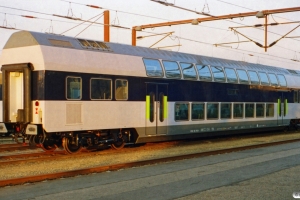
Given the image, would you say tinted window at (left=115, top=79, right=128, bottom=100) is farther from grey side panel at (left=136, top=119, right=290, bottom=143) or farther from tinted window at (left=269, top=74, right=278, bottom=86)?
tinted window at (left=269, top=74, right=278, bottom=86)

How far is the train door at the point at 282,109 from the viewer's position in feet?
80.5

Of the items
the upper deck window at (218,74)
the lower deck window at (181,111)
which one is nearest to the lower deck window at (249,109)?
the upper deck window at (218,74)

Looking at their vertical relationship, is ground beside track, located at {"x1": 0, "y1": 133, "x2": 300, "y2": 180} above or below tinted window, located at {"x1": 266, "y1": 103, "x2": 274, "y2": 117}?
below

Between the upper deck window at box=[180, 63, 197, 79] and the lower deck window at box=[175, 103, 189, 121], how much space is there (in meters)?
1.18

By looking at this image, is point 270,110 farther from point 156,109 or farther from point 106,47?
point 106,47

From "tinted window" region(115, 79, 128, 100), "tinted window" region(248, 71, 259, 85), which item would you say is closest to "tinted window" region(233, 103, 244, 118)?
"tinted window" region(248, 71, 259, 85)

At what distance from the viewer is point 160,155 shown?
14.9 m

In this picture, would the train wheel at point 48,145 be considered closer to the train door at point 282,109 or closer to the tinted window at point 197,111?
the tinted window at point 197,111

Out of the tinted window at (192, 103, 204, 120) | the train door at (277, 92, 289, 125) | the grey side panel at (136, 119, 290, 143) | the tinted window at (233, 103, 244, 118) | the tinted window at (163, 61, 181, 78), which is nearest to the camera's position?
the grey side panel at (136, 119, 290, 143)

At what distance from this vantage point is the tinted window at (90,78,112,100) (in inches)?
563

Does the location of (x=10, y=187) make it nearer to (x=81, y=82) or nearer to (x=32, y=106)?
(x=32, y=106)

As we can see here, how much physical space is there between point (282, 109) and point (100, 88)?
1391cm

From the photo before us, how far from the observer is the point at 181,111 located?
17703mm

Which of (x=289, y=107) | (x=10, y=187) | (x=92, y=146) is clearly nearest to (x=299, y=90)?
(x=289, y=107)
